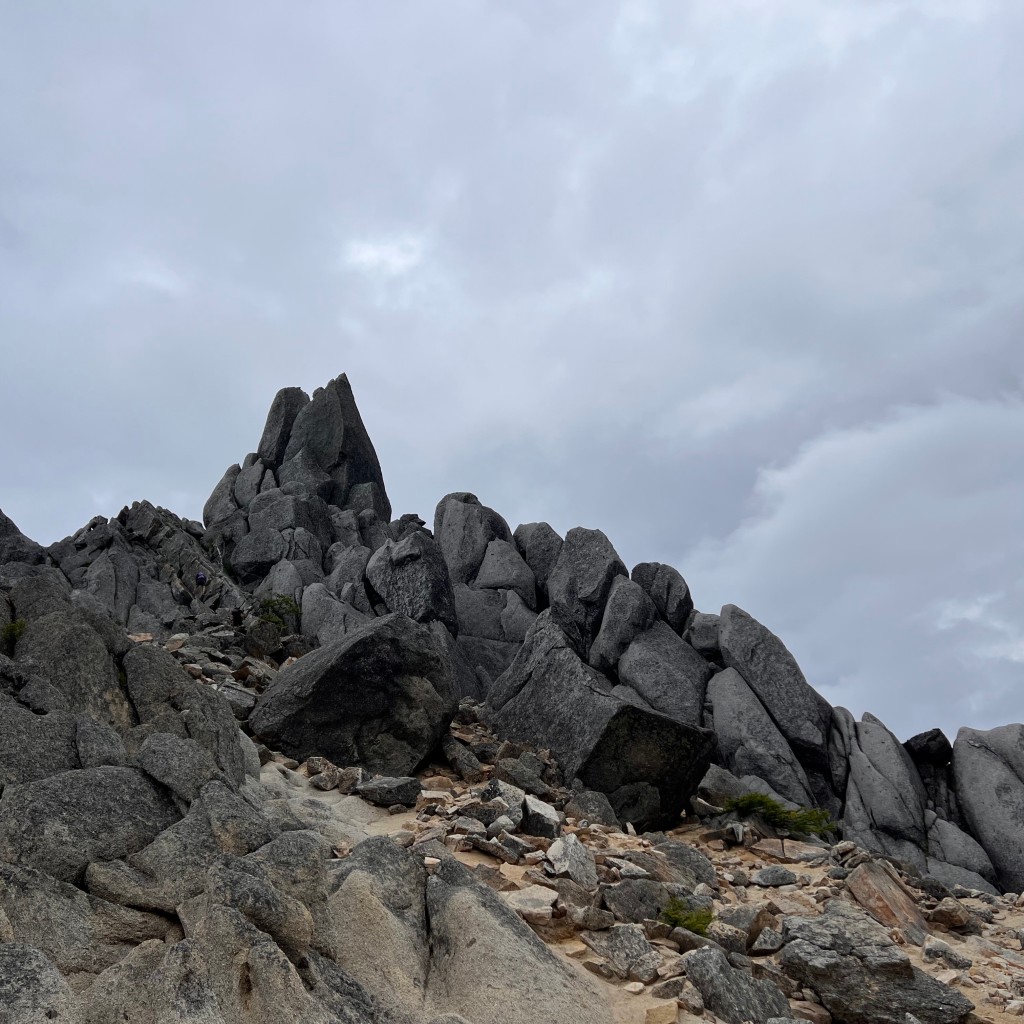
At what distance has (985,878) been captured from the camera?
3034 centimetres

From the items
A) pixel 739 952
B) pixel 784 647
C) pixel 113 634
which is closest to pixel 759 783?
pixel 784 647

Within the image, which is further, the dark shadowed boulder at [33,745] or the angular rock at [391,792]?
the angular rock at [391,792]

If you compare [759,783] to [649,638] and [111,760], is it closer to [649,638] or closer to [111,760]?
[649,638]

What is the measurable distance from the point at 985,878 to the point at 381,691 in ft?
71.4

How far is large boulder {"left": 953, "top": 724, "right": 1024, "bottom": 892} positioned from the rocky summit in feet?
0.35

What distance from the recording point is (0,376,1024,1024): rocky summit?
9.09 m

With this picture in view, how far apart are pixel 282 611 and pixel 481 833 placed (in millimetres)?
29481

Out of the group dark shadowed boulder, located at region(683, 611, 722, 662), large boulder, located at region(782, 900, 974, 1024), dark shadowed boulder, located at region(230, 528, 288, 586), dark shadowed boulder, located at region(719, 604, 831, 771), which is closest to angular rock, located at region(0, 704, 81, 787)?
large boulder, located at region(782, 900, 974, 1024)

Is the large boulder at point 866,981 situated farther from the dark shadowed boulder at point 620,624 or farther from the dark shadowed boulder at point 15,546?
the dark shadowed boulder at point 15,546

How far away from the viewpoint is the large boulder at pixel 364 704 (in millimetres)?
22438

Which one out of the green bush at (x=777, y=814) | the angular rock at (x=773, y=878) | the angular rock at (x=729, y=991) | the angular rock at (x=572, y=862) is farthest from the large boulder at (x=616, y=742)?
the angular rock at (x=729, y=991)

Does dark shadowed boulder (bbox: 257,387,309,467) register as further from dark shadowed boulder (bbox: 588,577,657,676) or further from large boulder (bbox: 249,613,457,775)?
large boulder (bbox: 249,613,457,775)

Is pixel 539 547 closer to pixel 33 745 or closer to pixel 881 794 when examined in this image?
pixel 881 794

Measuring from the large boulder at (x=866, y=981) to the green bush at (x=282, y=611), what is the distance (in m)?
29.5
